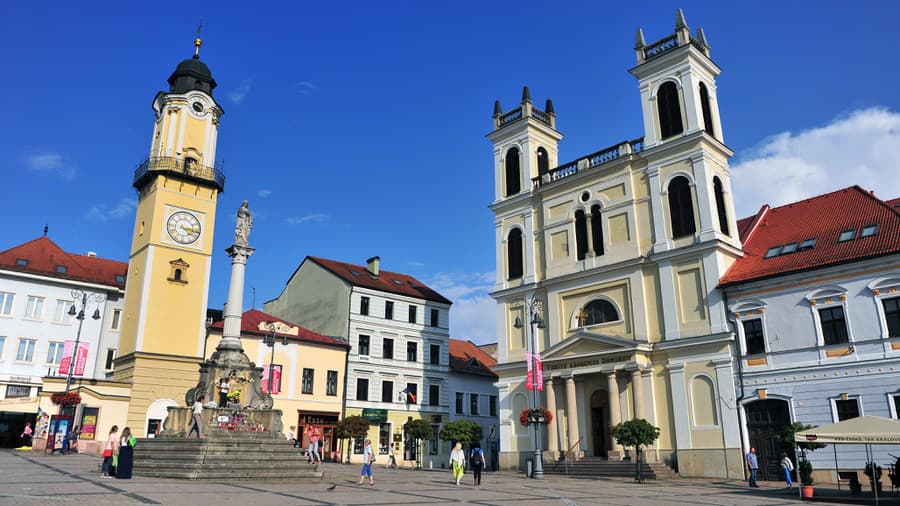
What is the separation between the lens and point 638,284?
114ft

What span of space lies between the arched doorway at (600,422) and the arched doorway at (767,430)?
749 cm

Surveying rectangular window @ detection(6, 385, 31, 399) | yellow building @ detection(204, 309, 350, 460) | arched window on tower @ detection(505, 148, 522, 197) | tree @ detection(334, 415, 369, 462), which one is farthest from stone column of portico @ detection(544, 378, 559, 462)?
rectangular window @ detection(6, 385, 31, 399)

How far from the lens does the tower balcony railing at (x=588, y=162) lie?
37.2 metres

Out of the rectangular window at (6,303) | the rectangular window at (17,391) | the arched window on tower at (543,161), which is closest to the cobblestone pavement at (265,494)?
the rectangular window at (17,391)

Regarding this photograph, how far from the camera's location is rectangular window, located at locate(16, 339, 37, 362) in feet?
134

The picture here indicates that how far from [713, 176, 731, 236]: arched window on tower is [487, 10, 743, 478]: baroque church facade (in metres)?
0.07

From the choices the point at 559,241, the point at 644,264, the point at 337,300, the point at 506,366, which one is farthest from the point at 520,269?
the point at 337,300

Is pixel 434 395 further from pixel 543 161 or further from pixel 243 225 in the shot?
pixel 243 225

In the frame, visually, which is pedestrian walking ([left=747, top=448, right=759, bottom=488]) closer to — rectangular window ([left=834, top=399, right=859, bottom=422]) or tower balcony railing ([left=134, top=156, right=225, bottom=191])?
rectangular window ([left=834, top=399, right=859, bottom=422])

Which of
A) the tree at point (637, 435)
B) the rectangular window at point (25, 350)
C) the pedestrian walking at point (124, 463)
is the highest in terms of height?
the rectangular window at point (25, 350)

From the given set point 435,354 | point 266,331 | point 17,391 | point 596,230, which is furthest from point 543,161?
point 17,391

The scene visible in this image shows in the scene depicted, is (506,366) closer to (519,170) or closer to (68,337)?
(519,170)

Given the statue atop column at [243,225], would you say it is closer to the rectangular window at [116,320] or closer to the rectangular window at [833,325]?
the rectangular window at [116,320]

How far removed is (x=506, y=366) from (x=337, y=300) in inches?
580
